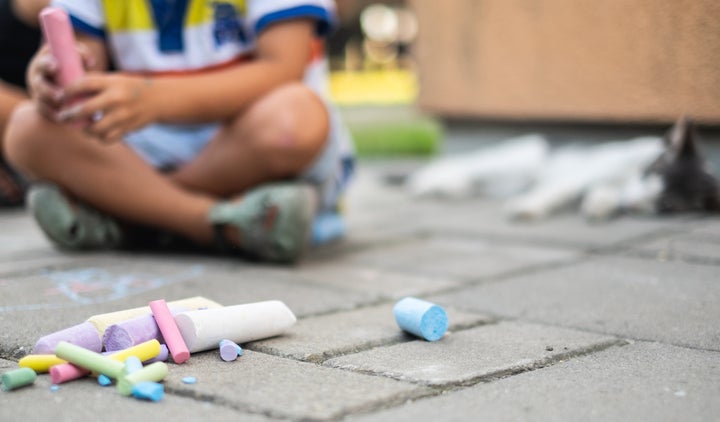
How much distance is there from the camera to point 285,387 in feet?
3.65

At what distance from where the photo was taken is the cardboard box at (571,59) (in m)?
2.65

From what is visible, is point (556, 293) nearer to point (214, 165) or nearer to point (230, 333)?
point (230, 333)

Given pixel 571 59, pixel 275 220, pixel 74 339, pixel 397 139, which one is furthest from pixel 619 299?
pixel 397 139

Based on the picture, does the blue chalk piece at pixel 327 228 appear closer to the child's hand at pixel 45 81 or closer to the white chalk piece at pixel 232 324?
the child's hand at pixel 45 81

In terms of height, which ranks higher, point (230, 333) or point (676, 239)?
point (230, 333)

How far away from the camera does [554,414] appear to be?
3.35ft

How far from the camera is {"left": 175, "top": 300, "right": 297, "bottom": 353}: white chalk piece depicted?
125 cm

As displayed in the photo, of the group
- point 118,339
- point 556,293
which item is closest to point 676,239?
point 556,293

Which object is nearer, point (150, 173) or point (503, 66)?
point (150, 173)

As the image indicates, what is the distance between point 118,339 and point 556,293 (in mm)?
822

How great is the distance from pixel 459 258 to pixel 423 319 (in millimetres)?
774

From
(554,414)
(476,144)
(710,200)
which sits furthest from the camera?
(476,144)

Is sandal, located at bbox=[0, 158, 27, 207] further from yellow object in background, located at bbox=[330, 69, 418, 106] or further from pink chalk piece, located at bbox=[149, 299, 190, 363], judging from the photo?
yellow object in background, located at bbox=[330, 69, 418, 106]

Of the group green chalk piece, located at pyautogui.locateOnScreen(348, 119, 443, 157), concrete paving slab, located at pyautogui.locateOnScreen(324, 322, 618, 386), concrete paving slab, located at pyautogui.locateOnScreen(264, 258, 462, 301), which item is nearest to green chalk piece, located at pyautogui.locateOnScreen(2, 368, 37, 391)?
concrete paving slab, located at pyautogui.locateOnScreen(324, 322, 618, 386)
